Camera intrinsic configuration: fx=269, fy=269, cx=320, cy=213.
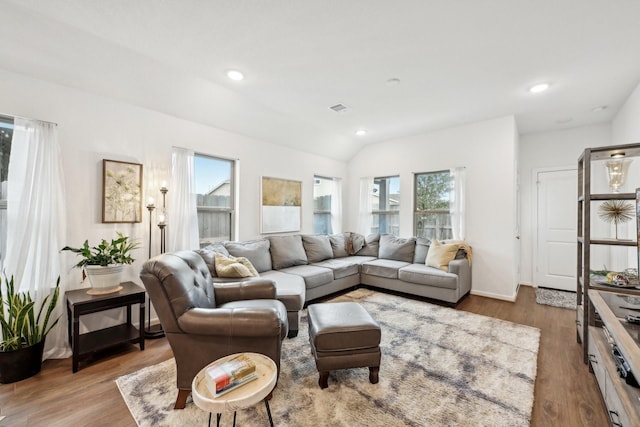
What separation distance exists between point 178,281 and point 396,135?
4.43 metres

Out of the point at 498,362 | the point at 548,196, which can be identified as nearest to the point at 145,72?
the point at 498,362

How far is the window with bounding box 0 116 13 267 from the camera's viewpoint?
227cm

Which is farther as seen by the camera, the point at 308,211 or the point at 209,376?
the point at 308,211

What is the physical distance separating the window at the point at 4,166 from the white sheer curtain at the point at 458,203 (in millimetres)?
5306

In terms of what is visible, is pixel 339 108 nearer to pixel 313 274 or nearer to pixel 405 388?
pixel 313 274

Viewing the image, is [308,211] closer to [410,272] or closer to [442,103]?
[410,272]

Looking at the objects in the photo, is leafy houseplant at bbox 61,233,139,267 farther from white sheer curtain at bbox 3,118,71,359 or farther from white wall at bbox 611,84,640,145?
white wall at bbox 611,84,640,145

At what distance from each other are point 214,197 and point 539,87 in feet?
13.8

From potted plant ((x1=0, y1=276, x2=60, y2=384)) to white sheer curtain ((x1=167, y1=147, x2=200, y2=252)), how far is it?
4.02ft

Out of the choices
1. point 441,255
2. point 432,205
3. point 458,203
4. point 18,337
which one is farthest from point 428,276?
point 18,337

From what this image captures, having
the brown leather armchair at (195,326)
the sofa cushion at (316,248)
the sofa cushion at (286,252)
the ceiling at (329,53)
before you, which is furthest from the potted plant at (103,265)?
the sofa cushion at (316,248)

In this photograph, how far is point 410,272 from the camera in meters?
3.92

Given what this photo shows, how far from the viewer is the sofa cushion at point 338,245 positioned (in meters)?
4.91

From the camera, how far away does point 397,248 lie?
465 centimetres
